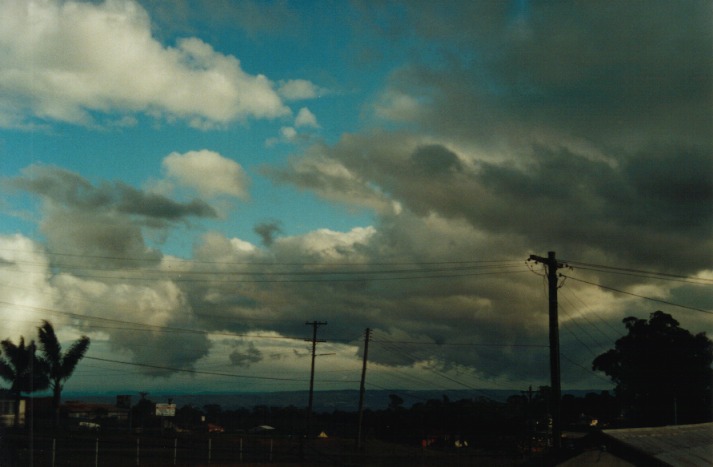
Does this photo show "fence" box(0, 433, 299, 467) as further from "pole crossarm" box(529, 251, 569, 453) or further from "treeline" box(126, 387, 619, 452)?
"pole crossarm" box(529, 251, 569, 453)

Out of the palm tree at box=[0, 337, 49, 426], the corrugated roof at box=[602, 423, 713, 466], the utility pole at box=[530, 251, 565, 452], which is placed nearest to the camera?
the corrugated roof at box=[602, 423, 713, 466]

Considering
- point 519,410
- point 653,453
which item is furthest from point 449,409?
point 653,453

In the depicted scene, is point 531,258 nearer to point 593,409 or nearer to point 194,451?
point 194,451

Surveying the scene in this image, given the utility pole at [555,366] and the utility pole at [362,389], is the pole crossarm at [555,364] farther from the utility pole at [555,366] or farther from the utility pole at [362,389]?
the utility pole at [362,389]

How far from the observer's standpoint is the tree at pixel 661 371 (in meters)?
67.7

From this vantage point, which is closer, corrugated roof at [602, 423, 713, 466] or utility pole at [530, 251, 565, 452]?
corrugated roof at [602, 423, 713, 466]

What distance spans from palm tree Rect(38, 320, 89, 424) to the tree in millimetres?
55541

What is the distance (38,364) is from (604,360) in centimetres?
5853

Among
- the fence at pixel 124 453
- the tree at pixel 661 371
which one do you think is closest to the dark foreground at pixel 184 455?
the fence at pixel 124 453

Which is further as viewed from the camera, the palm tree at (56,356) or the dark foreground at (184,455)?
the palm tree at (56,356)

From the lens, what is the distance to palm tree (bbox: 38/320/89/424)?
5969cm

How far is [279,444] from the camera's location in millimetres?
72188

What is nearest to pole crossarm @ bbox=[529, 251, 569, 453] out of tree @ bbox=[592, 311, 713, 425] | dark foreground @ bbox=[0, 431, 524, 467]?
dark foreground @ bbox=[0, 431, 524, 467]

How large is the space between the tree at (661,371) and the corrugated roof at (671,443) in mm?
46188
